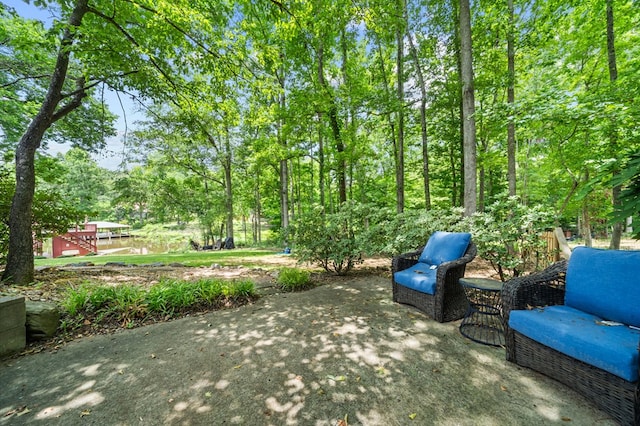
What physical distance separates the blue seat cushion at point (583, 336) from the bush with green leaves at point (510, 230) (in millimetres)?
1495

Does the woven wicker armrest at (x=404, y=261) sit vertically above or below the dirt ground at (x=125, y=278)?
above

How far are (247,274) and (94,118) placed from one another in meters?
6.30

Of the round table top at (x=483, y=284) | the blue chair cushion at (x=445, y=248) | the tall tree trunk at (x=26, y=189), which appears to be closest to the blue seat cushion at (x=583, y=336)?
the round table top at (x=483, y=284)

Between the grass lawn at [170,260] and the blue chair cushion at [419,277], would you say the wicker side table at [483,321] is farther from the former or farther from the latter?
the grass lawn at [170,260]

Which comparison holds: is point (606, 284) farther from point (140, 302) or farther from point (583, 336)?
point (140, 302)

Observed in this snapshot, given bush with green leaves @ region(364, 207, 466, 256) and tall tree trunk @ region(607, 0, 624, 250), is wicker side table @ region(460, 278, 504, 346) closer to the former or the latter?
bush with green leaves @ region(364, 207, 466, 256)

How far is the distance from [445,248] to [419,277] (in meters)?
0.56

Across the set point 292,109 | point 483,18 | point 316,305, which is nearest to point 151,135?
point 292,109

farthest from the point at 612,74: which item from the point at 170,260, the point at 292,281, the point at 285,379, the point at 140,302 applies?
the point at 170,260

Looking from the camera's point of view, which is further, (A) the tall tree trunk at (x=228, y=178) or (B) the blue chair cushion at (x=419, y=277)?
(A) the tall tree trunk at (x=228, y=178)

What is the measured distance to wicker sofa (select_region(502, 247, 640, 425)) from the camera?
1.41 metres

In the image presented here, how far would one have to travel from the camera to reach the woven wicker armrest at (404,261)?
11.6 feet

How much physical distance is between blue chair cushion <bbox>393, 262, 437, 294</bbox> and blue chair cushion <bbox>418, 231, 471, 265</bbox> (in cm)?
11

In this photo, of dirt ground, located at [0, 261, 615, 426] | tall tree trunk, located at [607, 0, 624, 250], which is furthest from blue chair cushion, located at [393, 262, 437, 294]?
tall tree trunk, located at [607, 0, 624, 250]
